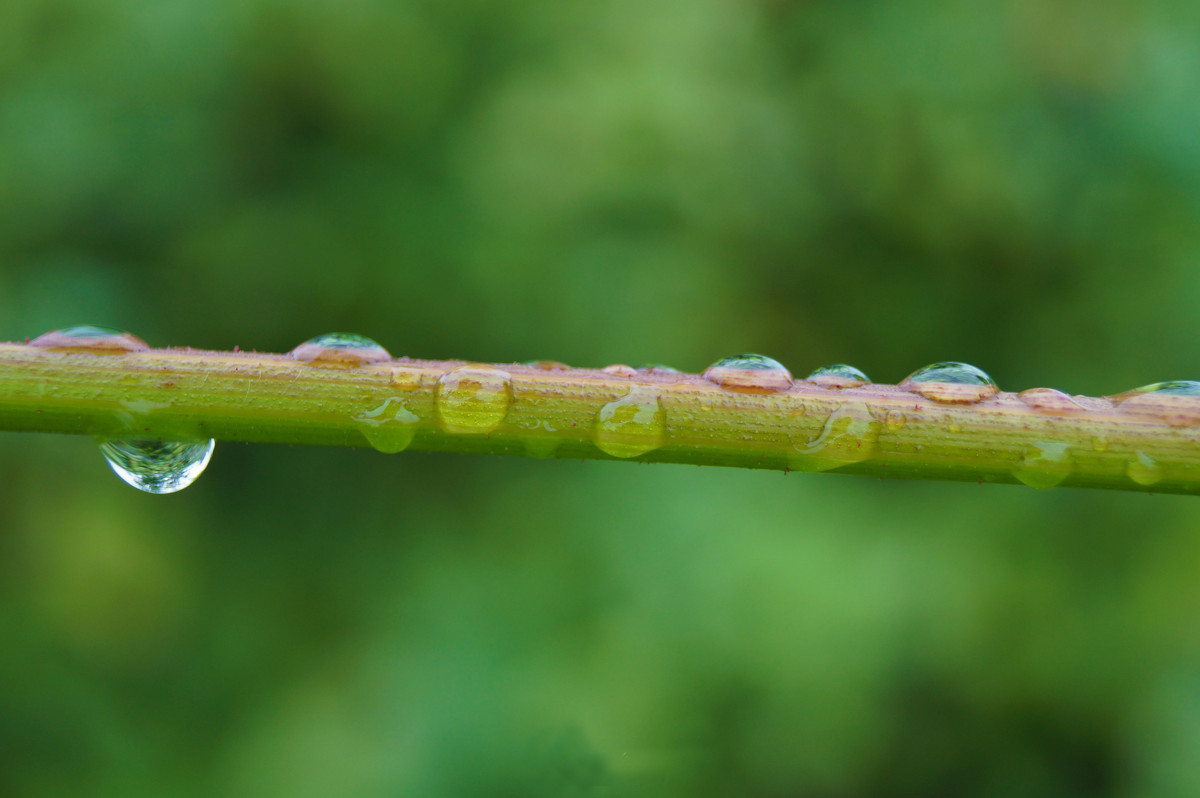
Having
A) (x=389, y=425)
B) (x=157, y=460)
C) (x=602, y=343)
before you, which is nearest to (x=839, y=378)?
(x=389, y=425)

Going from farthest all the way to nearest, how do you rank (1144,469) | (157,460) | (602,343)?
(602,343)
(157,460)
(1144,469)

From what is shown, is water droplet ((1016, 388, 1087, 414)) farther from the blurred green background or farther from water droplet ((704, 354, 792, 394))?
the blurred green background

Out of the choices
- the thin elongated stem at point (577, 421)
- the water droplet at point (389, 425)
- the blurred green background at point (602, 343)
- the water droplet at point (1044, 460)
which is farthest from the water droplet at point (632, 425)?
the blurred green background at point (602, 343)

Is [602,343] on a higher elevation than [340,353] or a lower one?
higher

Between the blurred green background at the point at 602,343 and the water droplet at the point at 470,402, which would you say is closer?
the water droplet at the point at 470,402

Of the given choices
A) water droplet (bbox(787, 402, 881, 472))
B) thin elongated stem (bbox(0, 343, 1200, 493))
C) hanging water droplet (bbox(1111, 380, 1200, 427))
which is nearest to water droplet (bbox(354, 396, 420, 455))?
thin elongated stem (bbox(0, 343, 1200, 493))

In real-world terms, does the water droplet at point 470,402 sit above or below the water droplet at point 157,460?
above

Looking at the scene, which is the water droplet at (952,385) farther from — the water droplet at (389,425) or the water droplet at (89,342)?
the water droplet at (89,342)

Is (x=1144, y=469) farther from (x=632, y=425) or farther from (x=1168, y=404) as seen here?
(x=632, y=425)
